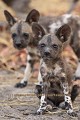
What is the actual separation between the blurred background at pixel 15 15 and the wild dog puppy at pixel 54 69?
151 inches

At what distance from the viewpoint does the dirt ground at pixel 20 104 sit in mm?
7730

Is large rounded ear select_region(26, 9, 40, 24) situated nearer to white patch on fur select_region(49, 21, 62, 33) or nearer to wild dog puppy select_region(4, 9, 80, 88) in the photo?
wild dog puppy select_region(4, 9, 80, 88)

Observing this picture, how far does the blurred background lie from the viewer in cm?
1262

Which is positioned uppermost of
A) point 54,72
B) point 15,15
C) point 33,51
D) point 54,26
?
point 15,15

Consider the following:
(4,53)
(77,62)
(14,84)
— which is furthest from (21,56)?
(14,84)

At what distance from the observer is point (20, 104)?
8602mm

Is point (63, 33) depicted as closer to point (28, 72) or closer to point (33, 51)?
point (33, 51)

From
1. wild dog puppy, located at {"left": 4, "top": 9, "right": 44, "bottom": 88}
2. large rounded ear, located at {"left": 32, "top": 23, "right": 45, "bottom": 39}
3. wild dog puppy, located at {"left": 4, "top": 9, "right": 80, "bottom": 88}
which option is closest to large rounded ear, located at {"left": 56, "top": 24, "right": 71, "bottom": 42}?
large rounded ear, located at {"left": 32, "top": 23, "right": 45, "bottom": 39}

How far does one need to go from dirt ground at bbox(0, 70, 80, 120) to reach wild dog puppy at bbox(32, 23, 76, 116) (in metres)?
0.17

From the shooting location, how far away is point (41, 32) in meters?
8.15

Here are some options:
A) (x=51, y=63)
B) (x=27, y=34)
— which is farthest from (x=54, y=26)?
(x=51, y=63)

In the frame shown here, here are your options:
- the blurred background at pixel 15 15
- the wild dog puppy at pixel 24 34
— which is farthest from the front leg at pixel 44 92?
the blurred background at pixel 15 15

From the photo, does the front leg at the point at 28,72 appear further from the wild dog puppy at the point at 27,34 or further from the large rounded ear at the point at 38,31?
the large rounded ear at the point at 38,31

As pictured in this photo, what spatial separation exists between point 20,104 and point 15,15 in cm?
750
